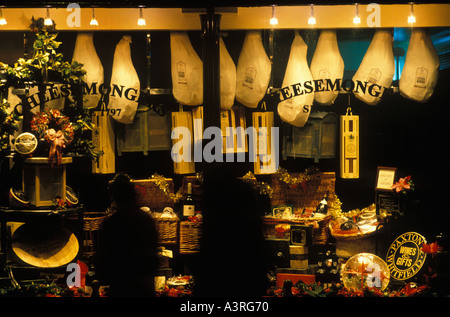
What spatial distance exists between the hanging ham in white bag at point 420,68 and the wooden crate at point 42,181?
4.85m

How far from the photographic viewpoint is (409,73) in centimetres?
852

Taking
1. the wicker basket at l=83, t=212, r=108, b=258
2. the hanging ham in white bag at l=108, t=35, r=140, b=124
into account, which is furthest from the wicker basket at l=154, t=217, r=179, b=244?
the hanging ham in white bag at l=108, t=35, r=140, b=124

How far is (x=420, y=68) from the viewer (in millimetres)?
8469

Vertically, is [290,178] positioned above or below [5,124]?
below

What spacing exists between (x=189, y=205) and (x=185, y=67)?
202 cm

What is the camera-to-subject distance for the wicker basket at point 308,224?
8.60m

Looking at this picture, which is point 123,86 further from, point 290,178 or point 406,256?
point 406,256

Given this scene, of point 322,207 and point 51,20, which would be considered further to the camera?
point 322,207

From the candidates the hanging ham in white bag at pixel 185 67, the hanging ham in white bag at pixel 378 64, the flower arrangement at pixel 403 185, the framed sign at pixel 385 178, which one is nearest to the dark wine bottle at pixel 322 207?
the framed sign at pixel 385 178

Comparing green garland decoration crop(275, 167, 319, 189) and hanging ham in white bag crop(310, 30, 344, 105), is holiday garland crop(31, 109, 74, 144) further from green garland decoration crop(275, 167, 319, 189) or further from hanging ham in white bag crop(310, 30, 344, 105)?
hanging ham in white bag crop(310, 30, 344, 105)

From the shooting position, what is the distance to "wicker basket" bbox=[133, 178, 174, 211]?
8883 millimetres

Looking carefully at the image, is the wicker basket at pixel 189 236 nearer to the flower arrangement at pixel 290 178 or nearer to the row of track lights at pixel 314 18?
the flower arrangement at pixel 290 178

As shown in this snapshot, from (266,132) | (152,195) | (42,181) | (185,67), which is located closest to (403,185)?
(266,132)
